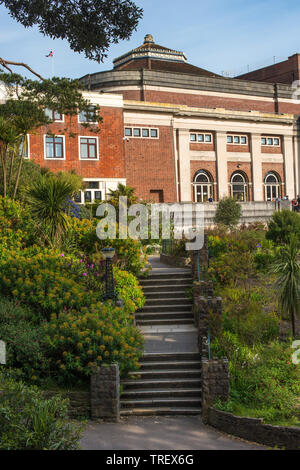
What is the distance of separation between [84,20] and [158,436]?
8.43 m

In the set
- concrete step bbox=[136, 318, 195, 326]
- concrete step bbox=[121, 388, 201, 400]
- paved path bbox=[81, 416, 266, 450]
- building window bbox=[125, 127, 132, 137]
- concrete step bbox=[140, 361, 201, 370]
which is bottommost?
paved path bbox=[81, 416, 266, 450]

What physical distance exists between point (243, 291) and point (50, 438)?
945cm

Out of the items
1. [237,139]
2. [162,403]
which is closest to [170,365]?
[162,403]

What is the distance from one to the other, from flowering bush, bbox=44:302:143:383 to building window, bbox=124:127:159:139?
3116 centimetres

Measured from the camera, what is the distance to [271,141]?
49.1 meters

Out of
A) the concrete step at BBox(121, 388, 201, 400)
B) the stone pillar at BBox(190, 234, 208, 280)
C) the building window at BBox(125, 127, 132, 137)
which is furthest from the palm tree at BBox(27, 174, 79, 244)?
the building window at BBox(125, 127, 132, 137)

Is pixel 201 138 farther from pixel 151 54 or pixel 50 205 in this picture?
pixel 50 205

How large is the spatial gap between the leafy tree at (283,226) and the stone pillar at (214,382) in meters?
12.9

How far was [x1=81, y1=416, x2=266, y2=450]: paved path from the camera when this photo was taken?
336 inches

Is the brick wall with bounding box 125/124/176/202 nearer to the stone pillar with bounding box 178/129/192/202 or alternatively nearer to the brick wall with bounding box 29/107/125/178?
the stone pillar with bounding box 178/129/192/202

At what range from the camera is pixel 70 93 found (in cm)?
1614

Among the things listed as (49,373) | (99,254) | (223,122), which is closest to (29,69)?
A: (99,254)

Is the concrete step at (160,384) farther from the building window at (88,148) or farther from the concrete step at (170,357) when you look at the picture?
the building window at (88,148)
